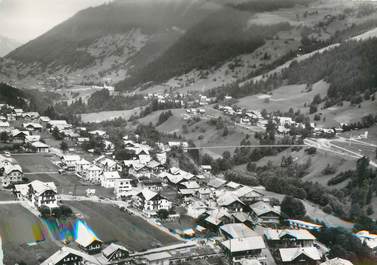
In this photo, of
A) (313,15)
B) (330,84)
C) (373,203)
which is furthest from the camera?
(313,15)

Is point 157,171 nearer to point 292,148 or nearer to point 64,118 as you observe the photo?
Result: point 292,148

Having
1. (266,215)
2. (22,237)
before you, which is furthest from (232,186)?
(22,237)

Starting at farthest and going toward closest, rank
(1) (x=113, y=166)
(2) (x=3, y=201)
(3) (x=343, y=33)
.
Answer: (3) (x=343, y=33)
(1) (x=113, y=166)
(2) (x=3, y=201)

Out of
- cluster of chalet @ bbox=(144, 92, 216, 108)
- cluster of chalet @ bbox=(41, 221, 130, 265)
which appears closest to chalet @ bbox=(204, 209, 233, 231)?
cluster of chalet @ bbox=(41, 221, 130, 265)

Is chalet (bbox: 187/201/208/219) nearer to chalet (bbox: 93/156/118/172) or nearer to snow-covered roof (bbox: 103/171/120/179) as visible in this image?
snow-covered roof (bbox: 103/171/120/179)

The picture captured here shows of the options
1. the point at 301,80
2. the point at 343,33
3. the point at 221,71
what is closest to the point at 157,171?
the point at 301,80

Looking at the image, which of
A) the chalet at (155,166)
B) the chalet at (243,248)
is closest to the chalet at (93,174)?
the chalet at (155,166)

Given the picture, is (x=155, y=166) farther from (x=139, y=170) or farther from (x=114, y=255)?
(x=114, y=255)
